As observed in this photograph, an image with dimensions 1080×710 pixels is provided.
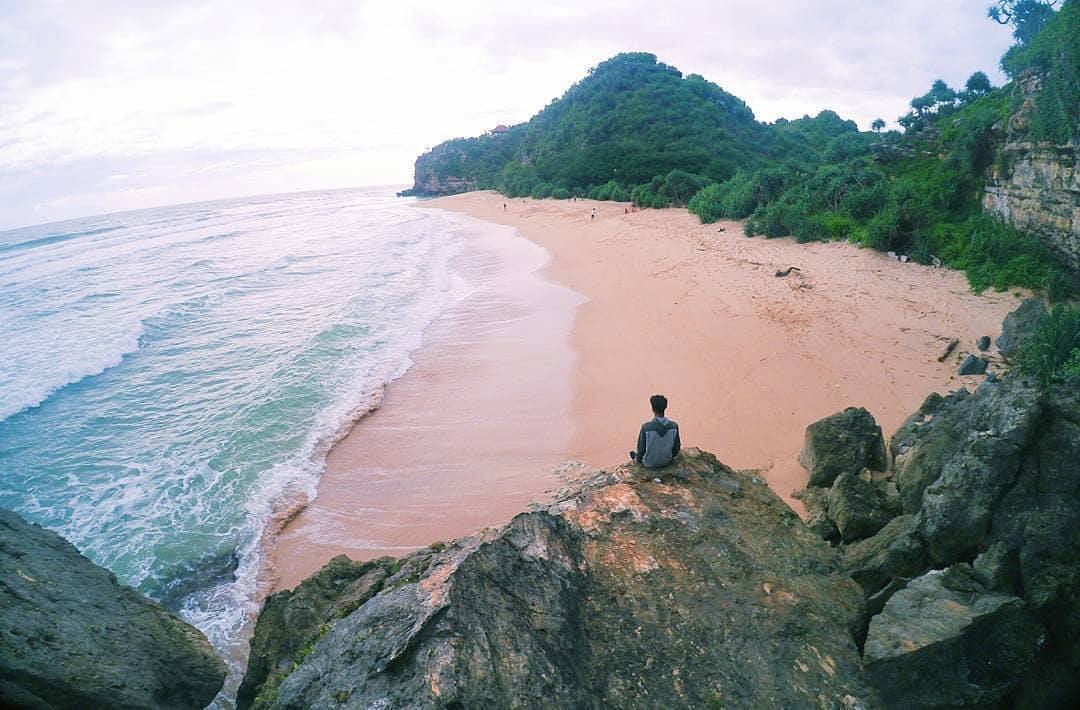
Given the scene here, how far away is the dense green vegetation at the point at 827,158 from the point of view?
1434 cm

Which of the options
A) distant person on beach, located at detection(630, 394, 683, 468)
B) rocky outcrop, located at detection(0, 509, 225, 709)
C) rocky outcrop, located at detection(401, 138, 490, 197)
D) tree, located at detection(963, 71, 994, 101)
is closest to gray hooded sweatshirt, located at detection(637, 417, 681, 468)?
distant person on beach, located at detection(630, 394, 683, 468)

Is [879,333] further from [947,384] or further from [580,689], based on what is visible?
[580,689]

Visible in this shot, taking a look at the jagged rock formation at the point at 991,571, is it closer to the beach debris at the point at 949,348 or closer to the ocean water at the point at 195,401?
the beach debris at the point at 949,348

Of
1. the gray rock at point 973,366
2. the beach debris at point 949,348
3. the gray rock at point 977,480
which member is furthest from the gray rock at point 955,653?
the beach debris at point 949,348

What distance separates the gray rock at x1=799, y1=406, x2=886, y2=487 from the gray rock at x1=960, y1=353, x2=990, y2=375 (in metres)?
4.20

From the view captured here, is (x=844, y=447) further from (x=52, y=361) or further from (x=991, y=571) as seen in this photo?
(x=52, y=361)

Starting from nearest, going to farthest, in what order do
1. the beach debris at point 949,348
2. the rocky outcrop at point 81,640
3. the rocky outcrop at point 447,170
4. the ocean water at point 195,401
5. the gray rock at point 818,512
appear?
the rocky outcrop at point 81,640 → the gray rock at point 818,512 → the ocean water at point 195,401 → the beach debris at point 949,348 → the rocky outcrop at point 447,170

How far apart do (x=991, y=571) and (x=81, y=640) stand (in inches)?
283

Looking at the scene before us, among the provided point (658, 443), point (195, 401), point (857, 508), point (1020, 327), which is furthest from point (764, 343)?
point (195, 401)

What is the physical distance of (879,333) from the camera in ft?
41.0

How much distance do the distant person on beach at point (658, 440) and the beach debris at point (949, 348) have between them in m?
8.60

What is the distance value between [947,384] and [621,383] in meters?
6.22

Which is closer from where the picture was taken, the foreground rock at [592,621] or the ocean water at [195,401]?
the foreground rock at [592,621]

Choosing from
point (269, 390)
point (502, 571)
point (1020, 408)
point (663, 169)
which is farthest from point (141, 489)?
point (663, 169)
